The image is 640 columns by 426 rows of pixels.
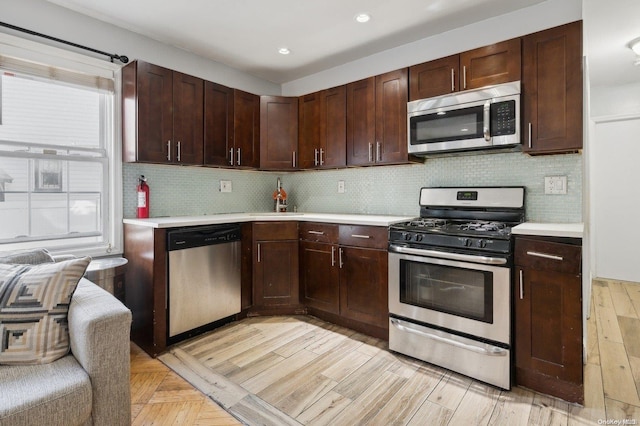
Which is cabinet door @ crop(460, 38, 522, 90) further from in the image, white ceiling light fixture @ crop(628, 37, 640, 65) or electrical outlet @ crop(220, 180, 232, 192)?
electrical outlet @ crop(220, 180, 232, 192)

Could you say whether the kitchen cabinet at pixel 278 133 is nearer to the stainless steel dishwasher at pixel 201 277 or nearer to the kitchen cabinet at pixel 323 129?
the kitchen cabinet at pixel 323 129

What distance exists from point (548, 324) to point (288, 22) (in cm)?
276

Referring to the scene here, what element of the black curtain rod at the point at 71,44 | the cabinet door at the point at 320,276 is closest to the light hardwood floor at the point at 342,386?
the cabinet door at the point at 320,276

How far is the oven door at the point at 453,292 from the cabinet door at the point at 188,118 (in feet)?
6.22

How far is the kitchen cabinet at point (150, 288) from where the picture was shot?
94.8 inches

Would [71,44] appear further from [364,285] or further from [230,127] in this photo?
[364,285]

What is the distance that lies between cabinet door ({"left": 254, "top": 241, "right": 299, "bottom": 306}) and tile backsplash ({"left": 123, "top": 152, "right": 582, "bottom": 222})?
79 centimetres

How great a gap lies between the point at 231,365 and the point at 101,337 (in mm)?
1113

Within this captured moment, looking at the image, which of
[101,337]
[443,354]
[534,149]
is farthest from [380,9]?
[101,337]

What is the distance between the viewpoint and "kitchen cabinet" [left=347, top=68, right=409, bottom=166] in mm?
Result: 2824

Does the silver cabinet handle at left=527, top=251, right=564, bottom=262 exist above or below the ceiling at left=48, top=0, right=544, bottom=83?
below

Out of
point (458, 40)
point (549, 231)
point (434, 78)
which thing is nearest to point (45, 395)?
point (549, 231)

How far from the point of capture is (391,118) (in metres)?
2.88

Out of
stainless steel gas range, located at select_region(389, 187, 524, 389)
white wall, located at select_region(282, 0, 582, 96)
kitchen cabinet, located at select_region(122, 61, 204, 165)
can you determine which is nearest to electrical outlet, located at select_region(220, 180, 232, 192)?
kitchen cabinet, located at select_region(122, 61, 204, 165)
